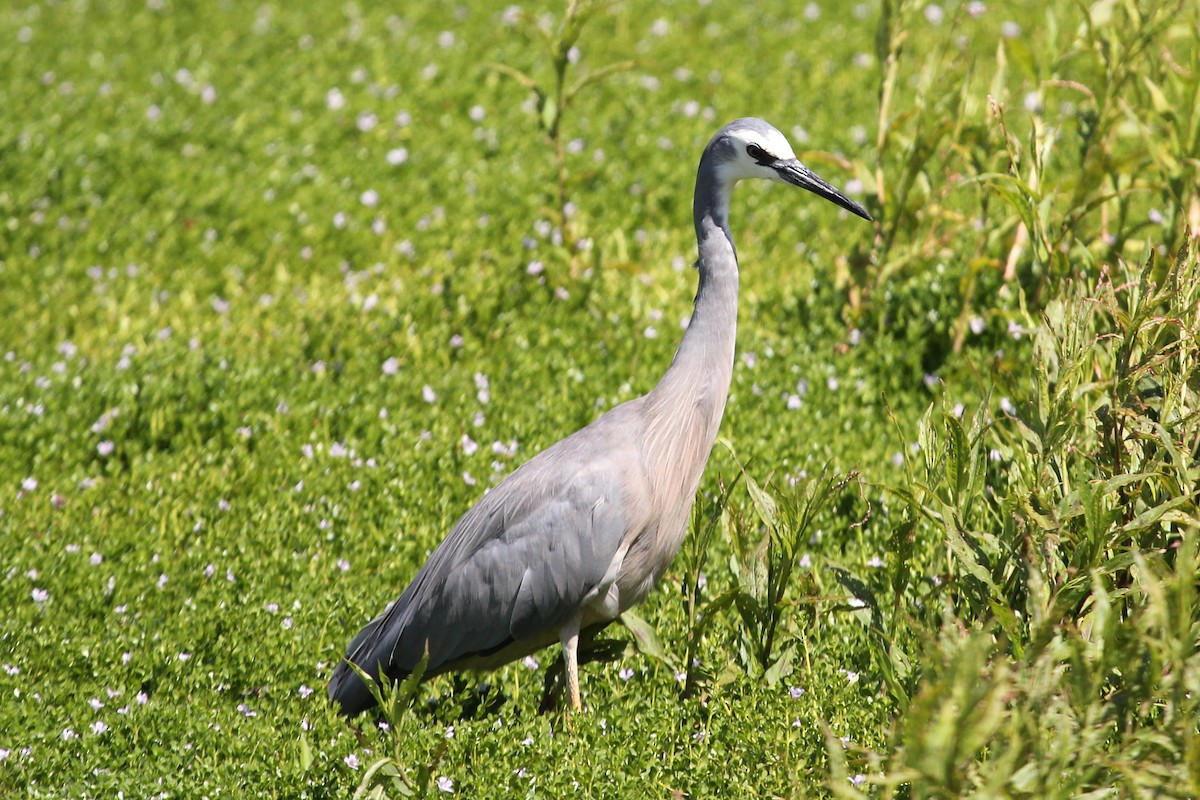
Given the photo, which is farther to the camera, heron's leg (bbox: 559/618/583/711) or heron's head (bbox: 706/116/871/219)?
heron's head (bbox: 706/116/871/219)

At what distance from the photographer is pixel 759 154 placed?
3822 mm

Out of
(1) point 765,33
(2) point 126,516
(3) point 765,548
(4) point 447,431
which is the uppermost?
(1) point 765,33

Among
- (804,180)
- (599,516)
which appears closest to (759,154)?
(804,180)

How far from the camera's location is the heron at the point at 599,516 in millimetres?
3723

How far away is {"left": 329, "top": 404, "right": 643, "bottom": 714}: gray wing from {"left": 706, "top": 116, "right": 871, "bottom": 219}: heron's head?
0.84 m

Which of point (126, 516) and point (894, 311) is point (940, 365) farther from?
point (126, 516)

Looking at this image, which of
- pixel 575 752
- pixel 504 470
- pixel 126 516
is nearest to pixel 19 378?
pixel 126 516

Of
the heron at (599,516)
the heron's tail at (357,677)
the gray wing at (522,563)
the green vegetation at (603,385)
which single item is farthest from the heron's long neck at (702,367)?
the heron's tail at (357,677)

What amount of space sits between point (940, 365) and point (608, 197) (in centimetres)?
232

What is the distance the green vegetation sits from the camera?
3197 mm

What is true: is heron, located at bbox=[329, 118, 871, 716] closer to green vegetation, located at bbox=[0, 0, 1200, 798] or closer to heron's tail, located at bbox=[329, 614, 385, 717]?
heron's tail, located at bbox=[329, 614, 385, 717]

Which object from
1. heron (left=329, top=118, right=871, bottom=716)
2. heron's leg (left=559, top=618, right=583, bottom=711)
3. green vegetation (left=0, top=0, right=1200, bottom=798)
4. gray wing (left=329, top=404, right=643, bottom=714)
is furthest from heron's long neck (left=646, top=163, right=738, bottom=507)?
heron's leg (left=559, top=618, right=583, bottom=711)

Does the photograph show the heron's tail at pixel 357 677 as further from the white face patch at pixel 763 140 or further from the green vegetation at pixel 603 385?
the white face patch at pixel 763 140

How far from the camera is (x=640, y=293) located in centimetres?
574
